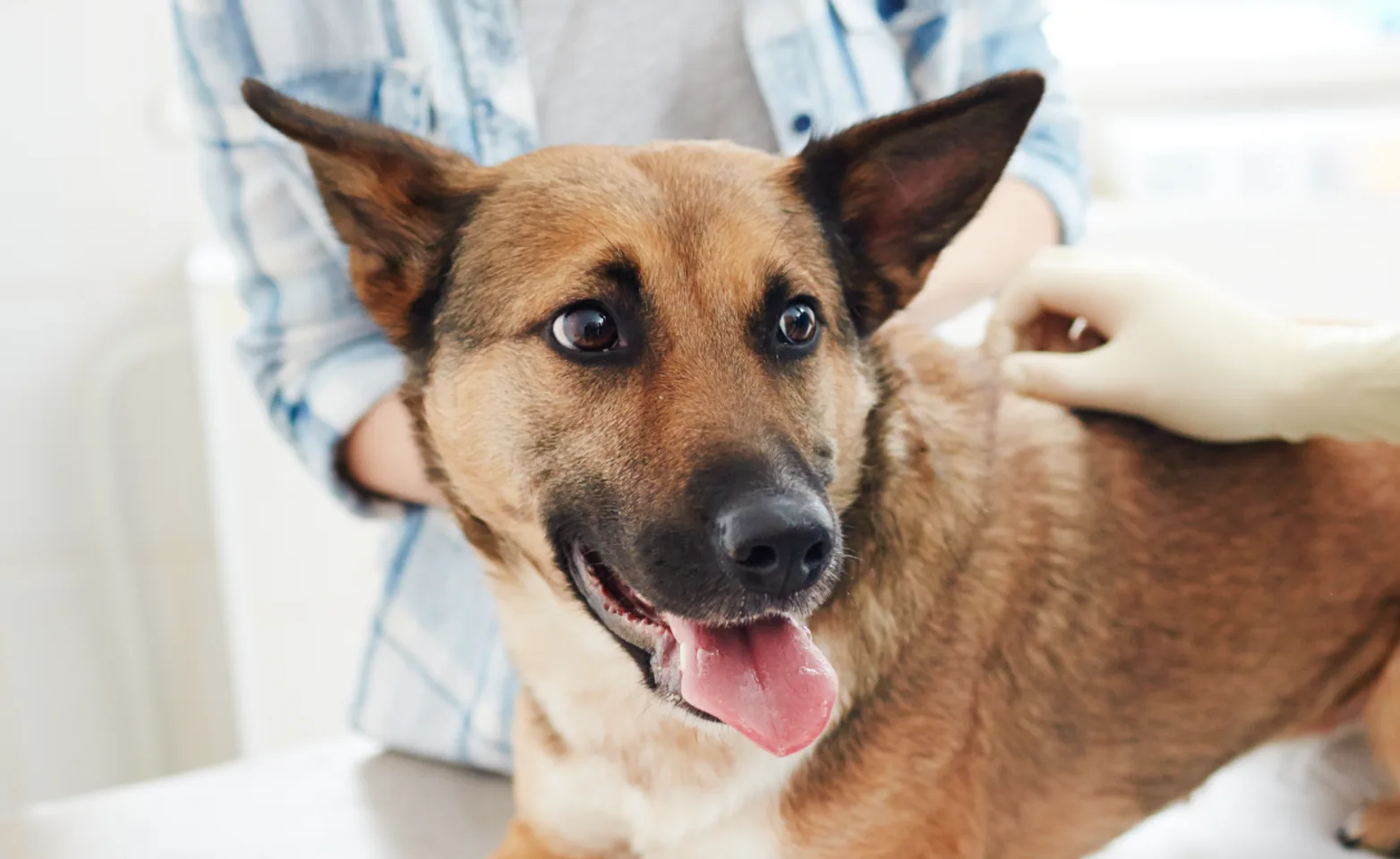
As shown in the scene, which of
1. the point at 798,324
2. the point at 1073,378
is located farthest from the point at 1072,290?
the point at 798,324

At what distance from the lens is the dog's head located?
773 millimetres

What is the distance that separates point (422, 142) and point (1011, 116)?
1.52ft

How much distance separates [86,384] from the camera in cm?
201

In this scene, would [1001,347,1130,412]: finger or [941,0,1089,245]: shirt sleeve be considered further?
[941,0,1089,245]: shirt sleeve

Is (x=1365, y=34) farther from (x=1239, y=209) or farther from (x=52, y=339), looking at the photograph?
(x=52, y=339)

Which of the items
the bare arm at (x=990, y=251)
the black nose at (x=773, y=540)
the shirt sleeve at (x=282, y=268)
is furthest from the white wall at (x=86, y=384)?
the black nose at (x=773, y=540)

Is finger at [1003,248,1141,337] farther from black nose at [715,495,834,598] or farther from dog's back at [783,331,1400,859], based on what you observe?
black nose at [715,495,834,598]

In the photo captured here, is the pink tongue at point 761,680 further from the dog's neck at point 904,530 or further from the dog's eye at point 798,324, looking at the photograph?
the dog's eye at point 798,324

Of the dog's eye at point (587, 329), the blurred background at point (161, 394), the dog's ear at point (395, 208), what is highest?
the dog's ear at point (395, 208)

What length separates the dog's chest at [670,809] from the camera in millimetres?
915

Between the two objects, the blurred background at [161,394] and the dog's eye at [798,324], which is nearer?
the dog's eye at [798,324]

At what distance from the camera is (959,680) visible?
3.09 feet

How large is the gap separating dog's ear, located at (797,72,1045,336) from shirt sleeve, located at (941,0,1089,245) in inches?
17.4

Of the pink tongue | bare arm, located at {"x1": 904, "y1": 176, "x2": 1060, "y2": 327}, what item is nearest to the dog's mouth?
the pink tongue
